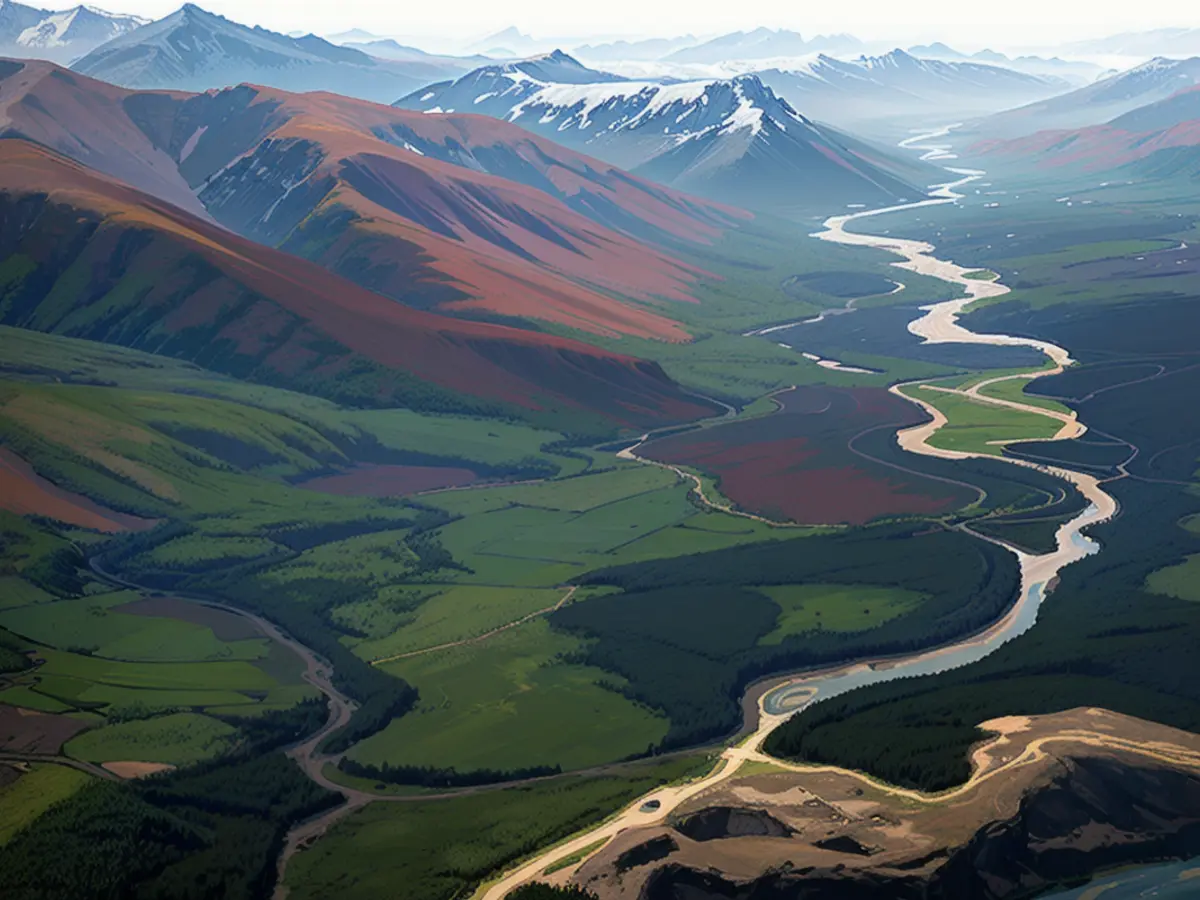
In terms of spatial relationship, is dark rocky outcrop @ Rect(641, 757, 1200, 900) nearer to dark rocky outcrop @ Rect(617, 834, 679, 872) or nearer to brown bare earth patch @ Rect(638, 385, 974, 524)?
dark rocky outcrop @ Rect(617, 834, 679, 872)

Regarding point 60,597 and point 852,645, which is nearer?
point 852,645

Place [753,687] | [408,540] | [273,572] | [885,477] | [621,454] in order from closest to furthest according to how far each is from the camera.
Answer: [753,687], [273,572], [408,540], [885,477], [621,454]

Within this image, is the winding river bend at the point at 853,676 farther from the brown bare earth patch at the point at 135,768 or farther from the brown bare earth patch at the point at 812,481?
the brown bare earth patch at the point at 135,768

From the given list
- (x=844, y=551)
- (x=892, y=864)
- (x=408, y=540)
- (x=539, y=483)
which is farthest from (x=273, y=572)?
(x=892, y=864)

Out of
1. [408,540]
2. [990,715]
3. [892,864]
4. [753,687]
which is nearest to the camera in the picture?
[892,864]

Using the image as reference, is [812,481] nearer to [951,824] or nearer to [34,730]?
[951,824]

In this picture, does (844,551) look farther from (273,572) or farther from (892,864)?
(892,864)

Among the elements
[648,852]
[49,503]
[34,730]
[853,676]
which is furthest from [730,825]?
[49,503]

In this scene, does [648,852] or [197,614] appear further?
[197,614]
